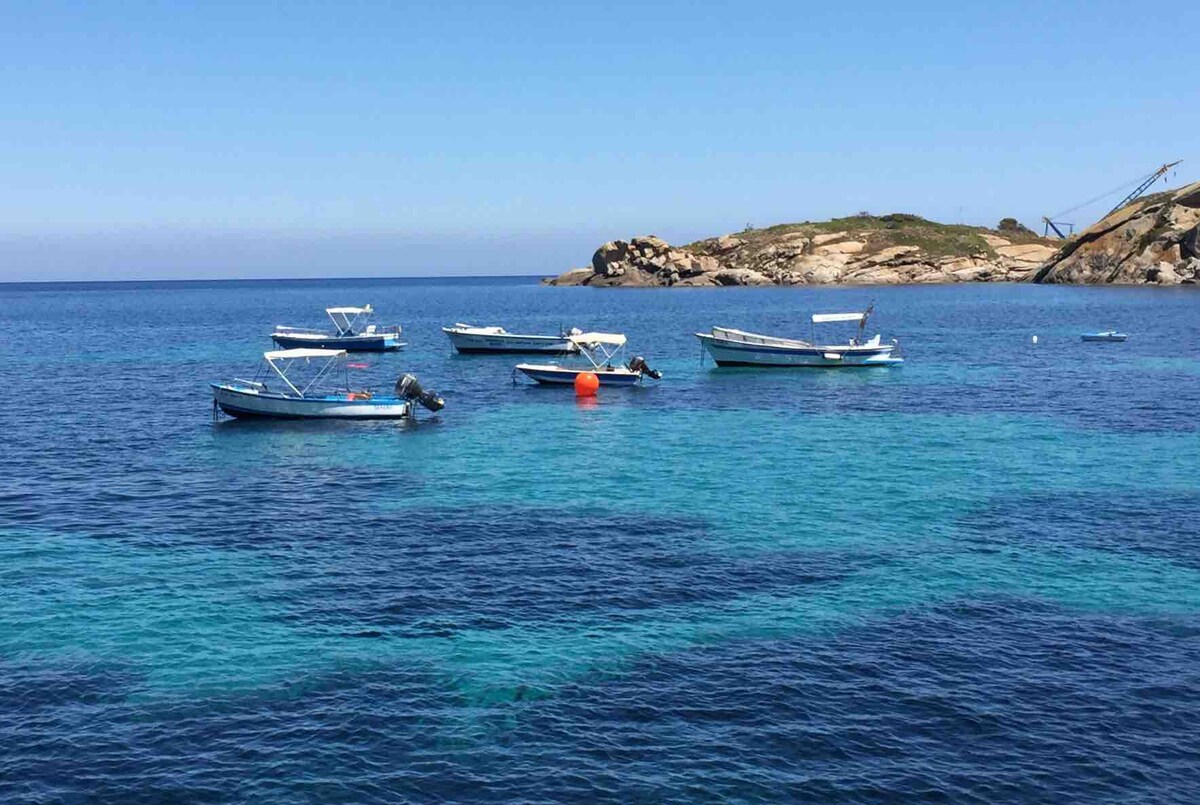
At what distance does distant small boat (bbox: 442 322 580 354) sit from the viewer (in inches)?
4567

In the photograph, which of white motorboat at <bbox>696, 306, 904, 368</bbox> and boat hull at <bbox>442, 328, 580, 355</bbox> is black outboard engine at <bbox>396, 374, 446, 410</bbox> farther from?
boat hull at <bbox>442, 328, 580, 355</bbox>

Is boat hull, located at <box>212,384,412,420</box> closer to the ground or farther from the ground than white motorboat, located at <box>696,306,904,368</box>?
closer to the ground

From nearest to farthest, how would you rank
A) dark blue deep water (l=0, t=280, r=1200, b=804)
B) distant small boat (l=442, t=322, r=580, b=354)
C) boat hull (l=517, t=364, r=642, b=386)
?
dark blue deep water (l=0, t=280, r=1200, b=804) < boat hull (l=517, t=364, r=642, b=386) < distant small boat (l=442, t=322, r=580, b=354)

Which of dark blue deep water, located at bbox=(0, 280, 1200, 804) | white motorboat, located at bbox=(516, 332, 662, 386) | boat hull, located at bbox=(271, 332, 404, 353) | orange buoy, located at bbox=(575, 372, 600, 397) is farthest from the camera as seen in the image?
boat hull, located at bbox=(271, 332, 404, 353)

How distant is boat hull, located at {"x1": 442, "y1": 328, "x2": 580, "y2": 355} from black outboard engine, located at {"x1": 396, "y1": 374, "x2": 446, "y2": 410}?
4389cm

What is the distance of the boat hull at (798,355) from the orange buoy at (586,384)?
1869 cm

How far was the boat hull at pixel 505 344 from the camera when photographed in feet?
381

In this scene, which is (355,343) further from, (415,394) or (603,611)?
(603,611)

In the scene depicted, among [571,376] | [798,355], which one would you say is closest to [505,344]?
[571,376]

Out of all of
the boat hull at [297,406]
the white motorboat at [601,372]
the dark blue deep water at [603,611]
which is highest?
the white motorboat at [601,372]

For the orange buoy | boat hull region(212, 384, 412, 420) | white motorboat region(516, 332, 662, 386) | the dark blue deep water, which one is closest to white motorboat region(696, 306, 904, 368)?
white motorboat region(516, 332, 662, 386)

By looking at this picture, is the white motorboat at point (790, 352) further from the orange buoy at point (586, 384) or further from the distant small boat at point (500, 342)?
the distant small boat at point (500, 342)

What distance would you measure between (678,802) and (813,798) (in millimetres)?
2804

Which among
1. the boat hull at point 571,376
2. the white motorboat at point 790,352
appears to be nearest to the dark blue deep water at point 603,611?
the boat hull at point 571,376
